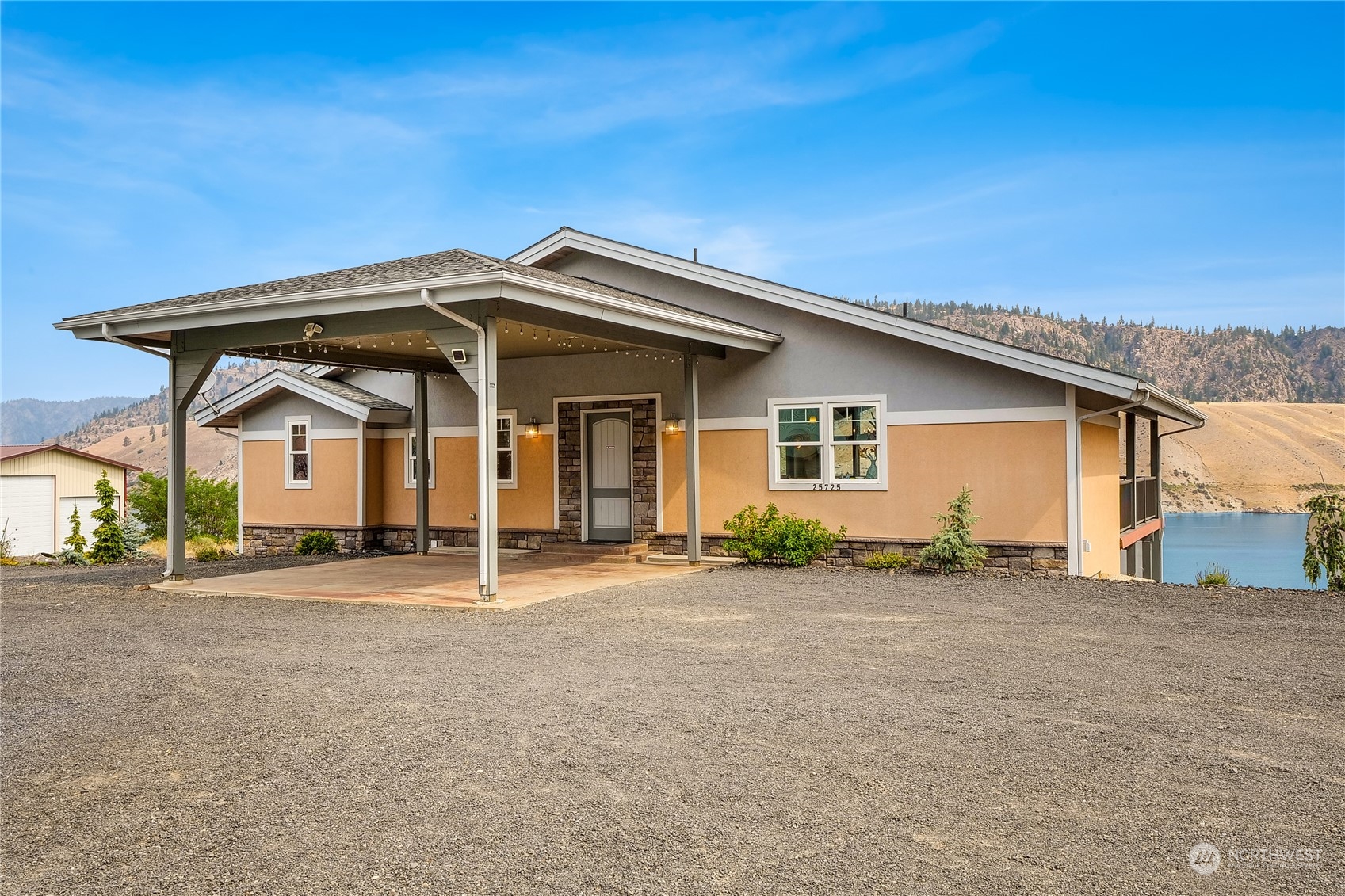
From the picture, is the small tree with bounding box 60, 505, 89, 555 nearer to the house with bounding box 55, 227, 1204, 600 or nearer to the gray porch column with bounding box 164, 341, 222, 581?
the house with bounding box 55, 227, 1204, 600

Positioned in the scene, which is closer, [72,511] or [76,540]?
[76,540]

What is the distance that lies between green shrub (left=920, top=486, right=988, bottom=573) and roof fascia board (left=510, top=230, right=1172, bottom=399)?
1800 mm

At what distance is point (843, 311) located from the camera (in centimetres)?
1256

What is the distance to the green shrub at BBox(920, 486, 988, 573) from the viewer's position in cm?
1170

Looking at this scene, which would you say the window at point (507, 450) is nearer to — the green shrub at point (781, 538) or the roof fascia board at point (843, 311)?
the roof fascia board at point (843, 311)

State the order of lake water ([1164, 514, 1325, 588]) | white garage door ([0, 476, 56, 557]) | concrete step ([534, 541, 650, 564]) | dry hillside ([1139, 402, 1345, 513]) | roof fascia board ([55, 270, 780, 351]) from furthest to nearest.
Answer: dry hillside ([1139, 402, 1345, 513]) < white garage door ([0, 476, 56, 557]) < lake water ([1164, 514, 1325, 588]) < concrete step ([534, 541, 650, 564]) < roof fascia board ([55, 270, 780, 351])

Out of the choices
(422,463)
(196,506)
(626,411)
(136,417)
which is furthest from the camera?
(136,417)

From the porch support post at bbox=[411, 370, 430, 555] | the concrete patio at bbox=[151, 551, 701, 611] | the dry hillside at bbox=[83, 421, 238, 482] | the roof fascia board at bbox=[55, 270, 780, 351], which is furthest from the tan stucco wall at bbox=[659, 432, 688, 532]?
the dry hillside at bbox=[83, 421, 238, 482]

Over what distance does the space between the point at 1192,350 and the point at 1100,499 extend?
86967mm

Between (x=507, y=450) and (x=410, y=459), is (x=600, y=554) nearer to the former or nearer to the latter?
(x=507, y=450)

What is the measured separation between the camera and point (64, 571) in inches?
560

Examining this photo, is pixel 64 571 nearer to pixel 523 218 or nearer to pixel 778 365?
pixel 778 365

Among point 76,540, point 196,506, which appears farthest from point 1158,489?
point 196,506

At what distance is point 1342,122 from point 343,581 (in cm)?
4284
